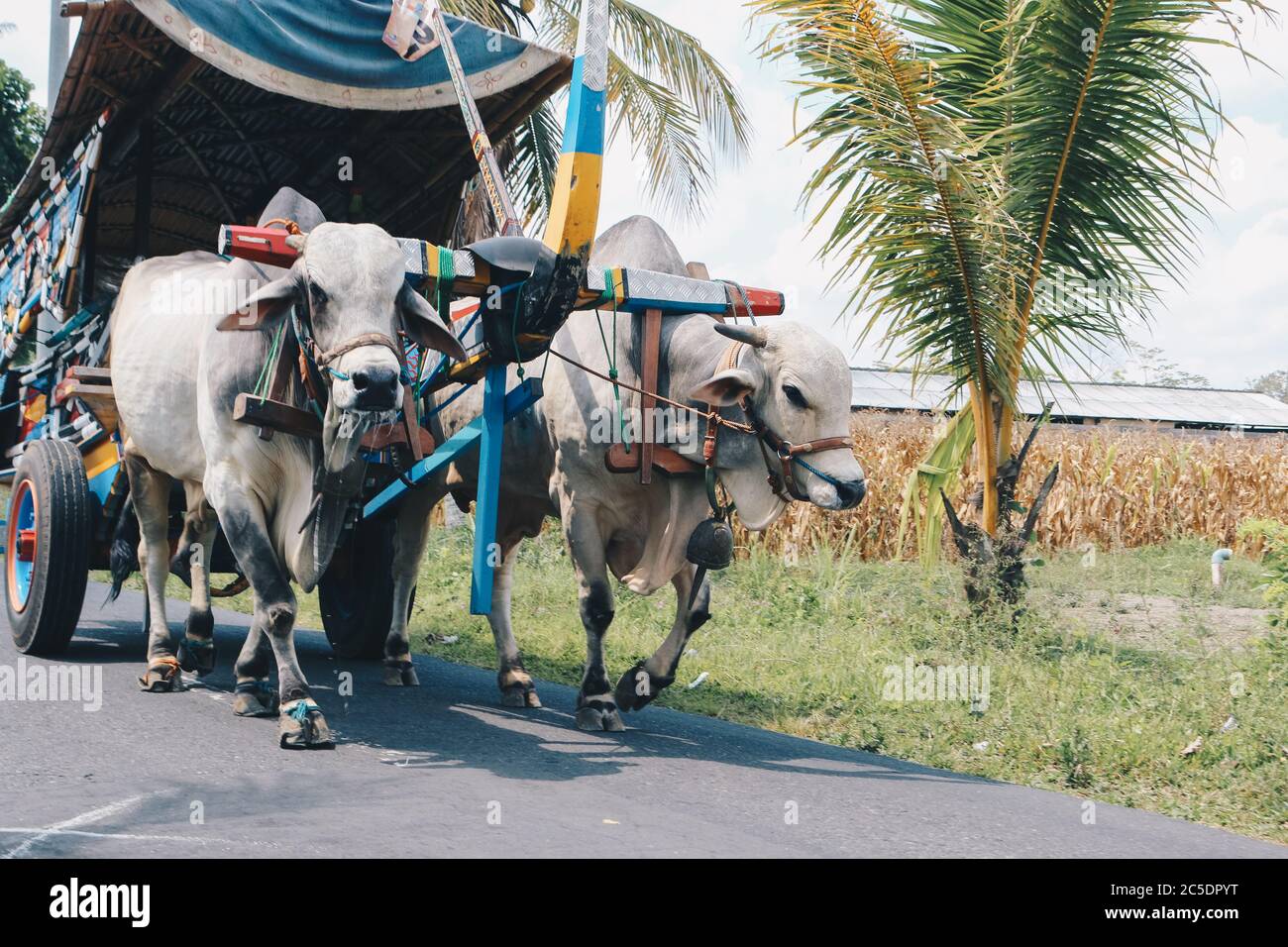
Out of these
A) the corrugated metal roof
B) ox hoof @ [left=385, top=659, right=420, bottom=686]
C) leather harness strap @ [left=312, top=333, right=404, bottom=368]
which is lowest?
ox hoof @ [left=385, top=659, right=420, bottom=686]

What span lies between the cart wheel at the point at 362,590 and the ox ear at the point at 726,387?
282 cm

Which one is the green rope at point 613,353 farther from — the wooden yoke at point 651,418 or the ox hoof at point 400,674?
the ox hoof at point 400,674

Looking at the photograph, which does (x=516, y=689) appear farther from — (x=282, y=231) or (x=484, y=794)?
(x=282, y=231)

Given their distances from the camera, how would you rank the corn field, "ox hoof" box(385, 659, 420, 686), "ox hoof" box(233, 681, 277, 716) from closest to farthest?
1. "ox hoof" box(233, 681, 277, 716)
2. "ox hoof" box(385, 659, 420, 686)
3. the corn field

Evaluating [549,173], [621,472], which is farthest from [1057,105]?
[549,173]

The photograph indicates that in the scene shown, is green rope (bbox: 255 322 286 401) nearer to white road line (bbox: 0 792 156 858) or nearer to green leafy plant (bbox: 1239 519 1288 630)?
white road line (bbox: 0 792 156 858)

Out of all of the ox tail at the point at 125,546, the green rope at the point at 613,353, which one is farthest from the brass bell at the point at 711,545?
the ox tail at the point at 125,546

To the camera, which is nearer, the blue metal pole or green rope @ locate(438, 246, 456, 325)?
green rope @ locate(438, 246, 456, 325)

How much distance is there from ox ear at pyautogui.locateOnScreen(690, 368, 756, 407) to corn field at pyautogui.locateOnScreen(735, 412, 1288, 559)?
24.6ft

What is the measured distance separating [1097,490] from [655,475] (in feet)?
33.6

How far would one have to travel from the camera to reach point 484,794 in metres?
4.78

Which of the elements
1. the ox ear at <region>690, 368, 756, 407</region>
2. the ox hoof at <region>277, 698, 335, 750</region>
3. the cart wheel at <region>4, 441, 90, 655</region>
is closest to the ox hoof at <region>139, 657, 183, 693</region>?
the cart wheel at <region>4, 441, 90, 655</region>

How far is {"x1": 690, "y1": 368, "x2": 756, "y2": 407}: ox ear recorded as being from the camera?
226 inches

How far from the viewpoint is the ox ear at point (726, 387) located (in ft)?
18.8
